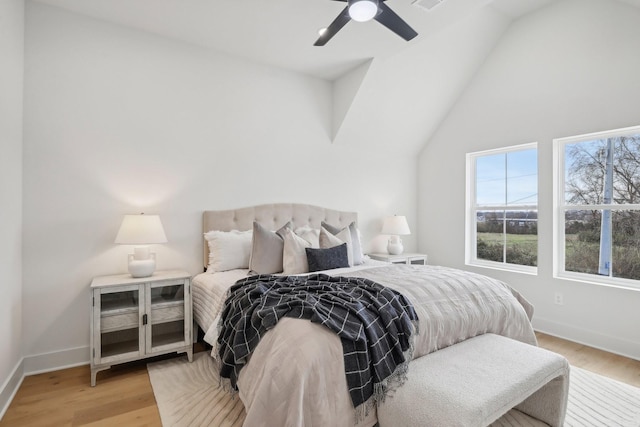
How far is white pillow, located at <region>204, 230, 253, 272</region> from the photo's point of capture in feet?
10.3

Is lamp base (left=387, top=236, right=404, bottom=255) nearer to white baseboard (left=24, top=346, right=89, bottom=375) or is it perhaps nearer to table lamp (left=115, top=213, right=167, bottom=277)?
table lamp (left=115, top=213, right=167, bottom=277)

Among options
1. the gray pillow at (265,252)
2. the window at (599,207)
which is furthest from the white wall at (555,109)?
the gray pillow at (265,252)

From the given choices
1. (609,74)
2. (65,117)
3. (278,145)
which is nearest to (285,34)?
(278,145)

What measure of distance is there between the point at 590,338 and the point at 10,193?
504cm

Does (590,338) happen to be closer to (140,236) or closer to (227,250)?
(227,250)

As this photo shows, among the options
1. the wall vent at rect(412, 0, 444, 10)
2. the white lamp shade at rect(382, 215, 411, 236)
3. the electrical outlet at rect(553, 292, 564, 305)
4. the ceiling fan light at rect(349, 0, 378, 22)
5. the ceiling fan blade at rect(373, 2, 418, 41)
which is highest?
the wall vent at rect(412, 0, 444, 10)

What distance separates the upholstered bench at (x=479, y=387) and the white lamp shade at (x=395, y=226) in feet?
7.65

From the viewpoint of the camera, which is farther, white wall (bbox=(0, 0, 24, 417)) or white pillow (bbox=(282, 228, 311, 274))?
white pillow (bbox=(282, 228, 311, 274))

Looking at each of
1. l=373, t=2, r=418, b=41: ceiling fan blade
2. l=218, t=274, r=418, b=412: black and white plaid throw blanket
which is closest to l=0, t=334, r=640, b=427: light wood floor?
l=218, t=274, r=418, b=412: black and white plaid throw blanket

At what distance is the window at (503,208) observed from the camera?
153 inches

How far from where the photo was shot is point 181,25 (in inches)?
117

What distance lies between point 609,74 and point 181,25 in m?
3.98

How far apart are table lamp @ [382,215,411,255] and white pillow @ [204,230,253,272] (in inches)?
78.8

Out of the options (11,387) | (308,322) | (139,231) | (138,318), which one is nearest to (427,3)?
(308,322)
